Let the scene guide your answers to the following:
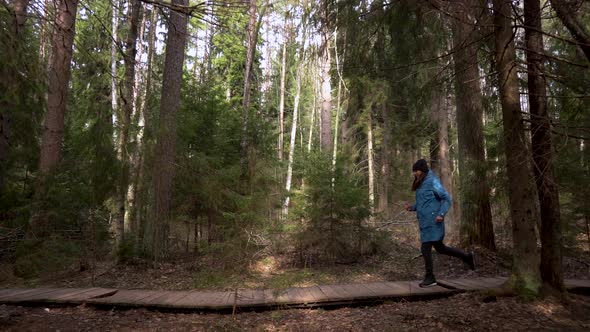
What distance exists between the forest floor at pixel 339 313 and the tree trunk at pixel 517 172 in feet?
1.02

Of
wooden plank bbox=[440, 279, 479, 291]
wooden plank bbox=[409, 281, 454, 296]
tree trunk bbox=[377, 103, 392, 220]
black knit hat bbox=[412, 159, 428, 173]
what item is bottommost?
wooden plank bbox=[409, 281, 454, 296]

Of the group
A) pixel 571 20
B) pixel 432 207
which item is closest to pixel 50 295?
pixel 432 207

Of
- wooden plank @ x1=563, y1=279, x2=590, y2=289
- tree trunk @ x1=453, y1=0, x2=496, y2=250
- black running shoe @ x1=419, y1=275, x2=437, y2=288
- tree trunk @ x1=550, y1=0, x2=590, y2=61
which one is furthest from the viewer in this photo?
tree trunk @ x1=453, y1=0, x2=496, y2=250

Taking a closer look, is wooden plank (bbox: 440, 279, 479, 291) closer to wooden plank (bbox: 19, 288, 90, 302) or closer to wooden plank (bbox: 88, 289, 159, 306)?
wooden plank (bbox: 88, 289, 159, 306)

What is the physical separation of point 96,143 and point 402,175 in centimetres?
1690

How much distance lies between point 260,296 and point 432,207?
2938mm

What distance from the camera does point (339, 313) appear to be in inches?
196

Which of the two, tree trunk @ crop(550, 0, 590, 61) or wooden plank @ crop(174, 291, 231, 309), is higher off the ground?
tree trunk @ crop(550, 0, 590, 61)

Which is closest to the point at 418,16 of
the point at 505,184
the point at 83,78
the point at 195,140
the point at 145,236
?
the point at 505,184

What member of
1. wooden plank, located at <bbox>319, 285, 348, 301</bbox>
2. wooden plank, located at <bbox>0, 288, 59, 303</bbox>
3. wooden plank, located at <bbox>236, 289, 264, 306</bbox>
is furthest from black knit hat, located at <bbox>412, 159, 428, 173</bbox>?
wooden plank, located at <bbox>0, 288, 59, 303</bbox>

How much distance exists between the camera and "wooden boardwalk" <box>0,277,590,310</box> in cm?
518

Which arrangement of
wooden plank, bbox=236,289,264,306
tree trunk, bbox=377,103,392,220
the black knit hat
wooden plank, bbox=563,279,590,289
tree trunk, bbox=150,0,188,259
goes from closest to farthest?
wooden plank, bbox=236,289,264,306 → wooden plank, bbox=563,279,590,289 → the black knit hat → tree trunk, bbox=150,0,188,259 → tree trunk, bbox=377,103,392,220

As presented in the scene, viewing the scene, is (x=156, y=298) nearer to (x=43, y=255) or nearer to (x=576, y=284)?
(x=43, y=255)

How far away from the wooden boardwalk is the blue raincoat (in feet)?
2.61
